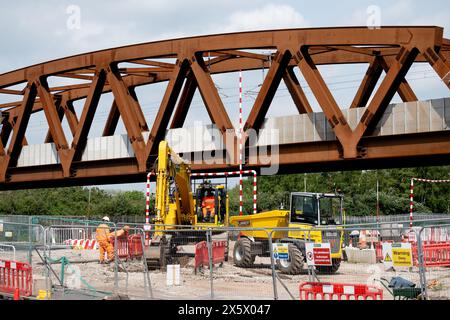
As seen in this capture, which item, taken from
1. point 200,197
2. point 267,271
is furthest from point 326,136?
point 267,271

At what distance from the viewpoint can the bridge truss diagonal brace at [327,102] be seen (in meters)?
27.6

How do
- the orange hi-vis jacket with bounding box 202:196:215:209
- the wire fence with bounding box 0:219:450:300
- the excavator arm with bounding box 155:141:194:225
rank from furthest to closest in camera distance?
the orange hi-vis jacket with bounding box 202:196:215:209 → the excavator arm with bounding box 155:141:194:225 → the wire fence with bounding box 0:219:450:300

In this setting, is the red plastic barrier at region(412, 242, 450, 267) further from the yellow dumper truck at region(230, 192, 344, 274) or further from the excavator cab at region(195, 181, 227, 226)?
the excavator cab at region(195, 181, 227, 226)

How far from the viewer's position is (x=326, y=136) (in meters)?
29.4

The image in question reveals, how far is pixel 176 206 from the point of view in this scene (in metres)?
22.8

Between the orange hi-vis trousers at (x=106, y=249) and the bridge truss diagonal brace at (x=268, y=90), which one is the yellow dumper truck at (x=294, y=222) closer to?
the orange hi-vis trousers at (x=106, y=249)

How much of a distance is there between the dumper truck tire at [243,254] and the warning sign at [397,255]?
276 inches

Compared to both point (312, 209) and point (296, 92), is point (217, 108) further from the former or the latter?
point (312, 209)

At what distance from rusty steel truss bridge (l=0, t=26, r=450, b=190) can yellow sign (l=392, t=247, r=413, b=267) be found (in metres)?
14.3

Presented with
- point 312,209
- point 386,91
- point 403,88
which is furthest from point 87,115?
point 312,209

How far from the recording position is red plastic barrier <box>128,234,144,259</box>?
16.0 m

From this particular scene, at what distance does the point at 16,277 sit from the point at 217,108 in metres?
18.4

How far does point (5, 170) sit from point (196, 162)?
1646cm

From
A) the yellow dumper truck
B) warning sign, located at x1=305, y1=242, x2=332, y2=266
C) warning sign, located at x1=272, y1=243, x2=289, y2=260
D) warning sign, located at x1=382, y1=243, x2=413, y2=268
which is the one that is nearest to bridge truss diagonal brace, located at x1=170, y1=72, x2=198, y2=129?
the yellow dumper truck
